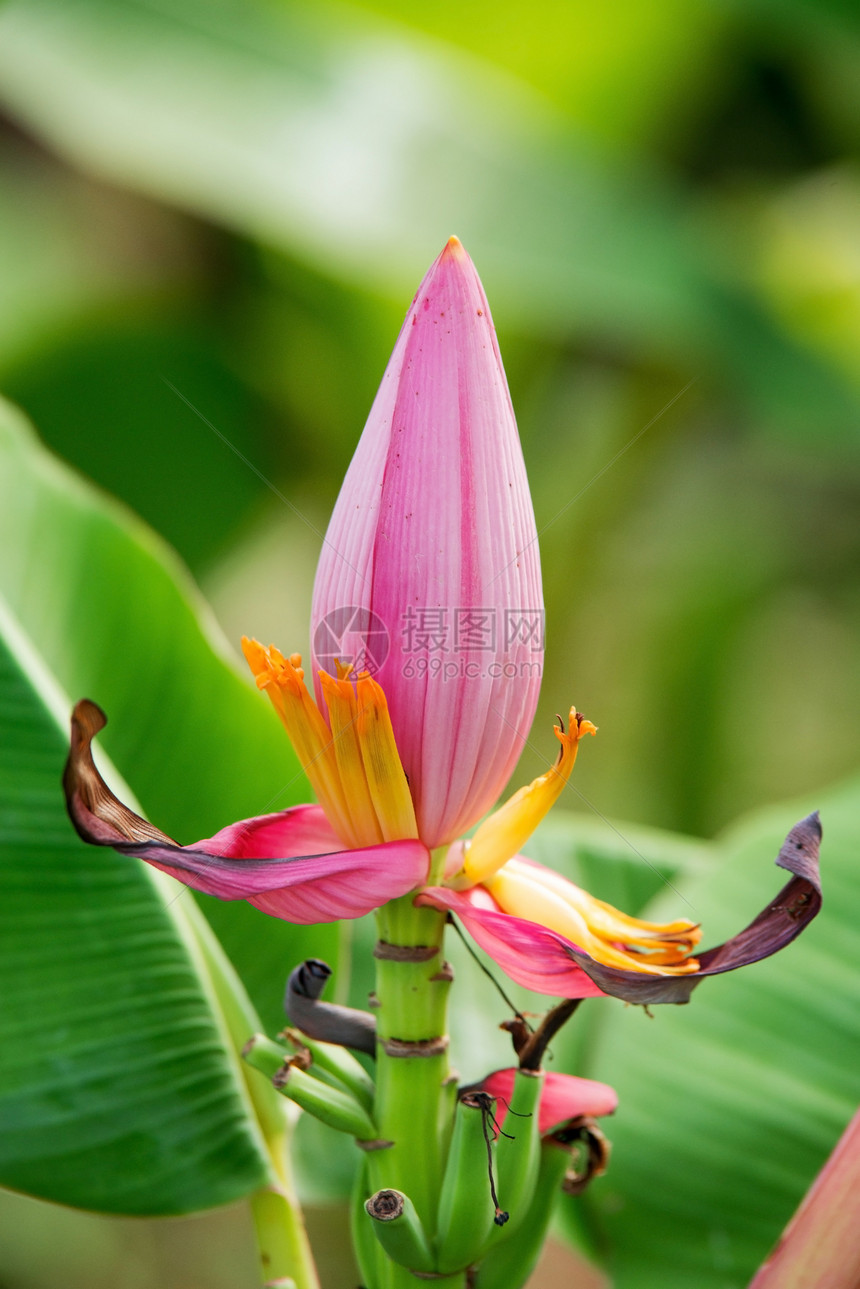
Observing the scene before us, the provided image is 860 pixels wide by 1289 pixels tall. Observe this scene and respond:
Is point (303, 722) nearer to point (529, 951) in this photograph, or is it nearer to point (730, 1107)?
point (529, 951)

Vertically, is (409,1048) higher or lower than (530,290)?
lower

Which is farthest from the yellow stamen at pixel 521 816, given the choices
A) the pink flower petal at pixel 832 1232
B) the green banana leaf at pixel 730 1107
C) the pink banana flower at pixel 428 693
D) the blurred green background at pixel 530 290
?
the blurred green background at pixel 530 290

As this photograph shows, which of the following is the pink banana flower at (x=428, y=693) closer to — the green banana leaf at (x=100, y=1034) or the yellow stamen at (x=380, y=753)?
A: the yellow stamen at (x=380, y=753)

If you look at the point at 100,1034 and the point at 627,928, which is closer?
the point at 627,928

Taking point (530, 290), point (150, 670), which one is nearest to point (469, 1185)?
point (150, 670)

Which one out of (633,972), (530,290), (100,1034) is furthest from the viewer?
(530,290)

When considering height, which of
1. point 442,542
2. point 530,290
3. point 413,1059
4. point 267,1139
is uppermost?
point 530,290

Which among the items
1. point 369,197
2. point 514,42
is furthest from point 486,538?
point 514,42
